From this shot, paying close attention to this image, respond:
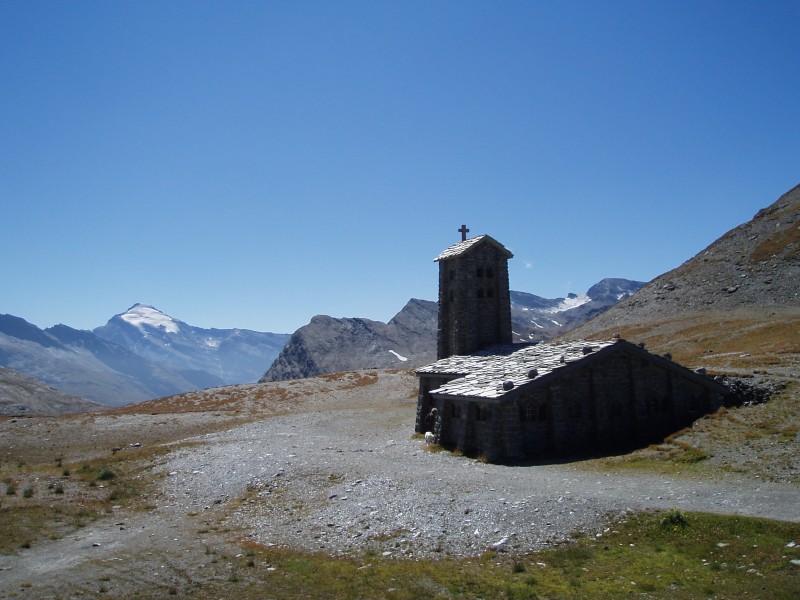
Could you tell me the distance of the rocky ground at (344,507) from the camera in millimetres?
17906

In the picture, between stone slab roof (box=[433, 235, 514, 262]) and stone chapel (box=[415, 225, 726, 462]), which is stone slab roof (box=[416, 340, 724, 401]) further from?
stone slab roof (box=[433, 235, 514, 262])

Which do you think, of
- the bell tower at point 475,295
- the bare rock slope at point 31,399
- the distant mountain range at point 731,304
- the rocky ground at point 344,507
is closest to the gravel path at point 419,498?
the rocky ground at point 344,507

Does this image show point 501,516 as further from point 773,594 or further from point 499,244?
point 499,244

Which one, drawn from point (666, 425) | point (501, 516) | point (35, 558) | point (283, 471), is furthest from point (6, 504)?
point (666, 425)

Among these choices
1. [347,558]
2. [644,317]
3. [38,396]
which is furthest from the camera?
[38,396]

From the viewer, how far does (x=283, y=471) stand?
29.6 metres

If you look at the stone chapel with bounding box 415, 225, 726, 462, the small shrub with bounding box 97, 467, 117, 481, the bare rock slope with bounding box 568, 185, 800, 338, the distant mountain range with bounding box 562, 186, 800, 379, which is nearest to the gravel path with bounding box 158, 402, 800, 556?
→ the stone chapel with bounding box 415, 225, 726, 462

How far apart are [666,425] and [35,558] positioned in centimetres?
2860

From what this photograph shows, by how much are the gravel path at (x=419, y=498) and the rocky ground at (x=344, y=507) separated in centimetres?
7

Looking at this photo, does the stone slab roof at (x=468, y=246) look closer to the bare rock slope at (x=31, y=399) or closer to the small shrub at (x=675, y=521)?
the small shrub at (x=675, y=521)

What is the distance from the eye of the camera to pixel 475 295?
1679 inches

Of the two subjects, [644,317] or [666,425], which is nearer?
[666,425]

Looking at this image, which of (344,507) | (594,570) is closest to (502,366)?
(344,507)

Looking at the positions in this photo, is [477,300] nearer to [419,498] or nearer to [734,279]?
[419,498]
